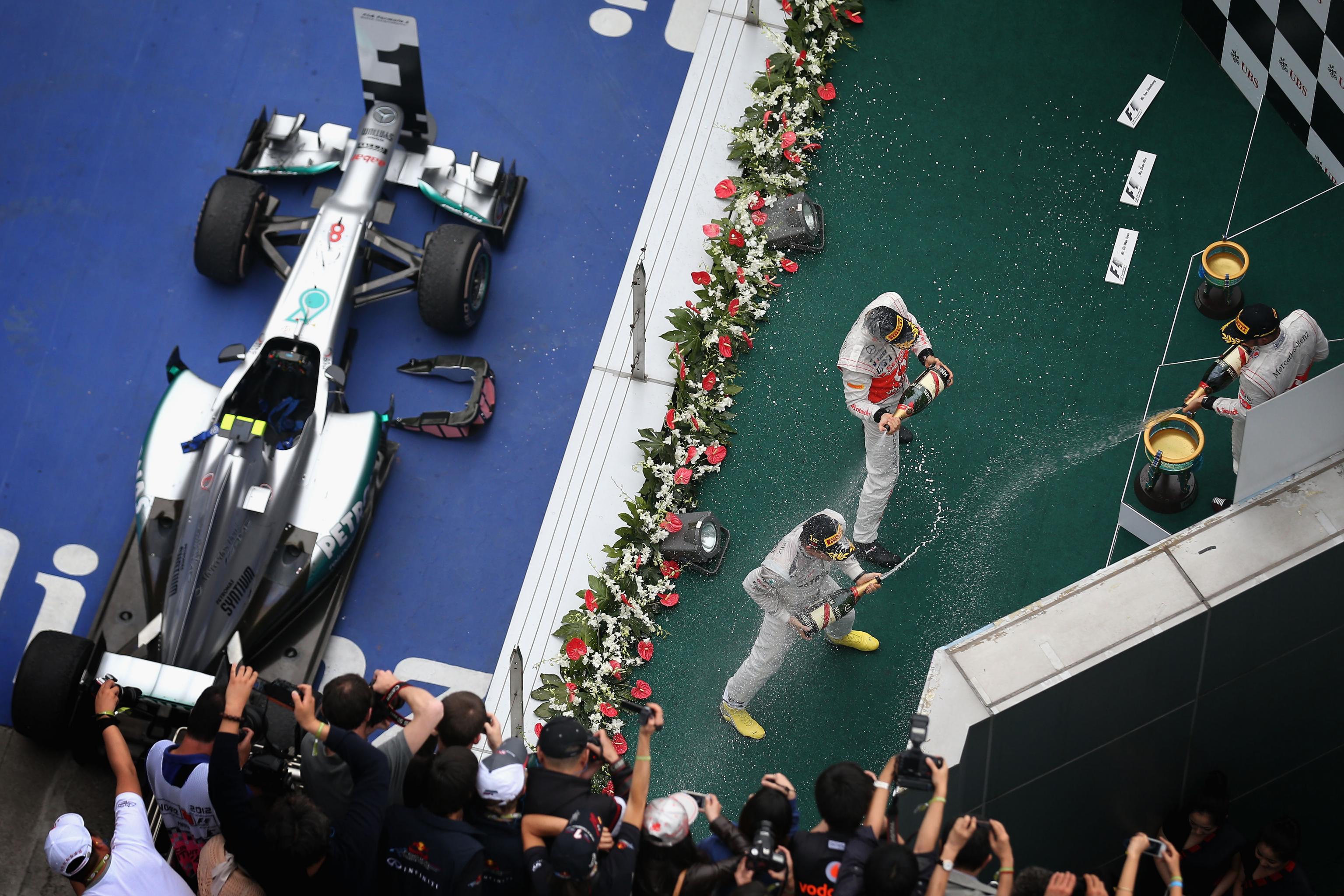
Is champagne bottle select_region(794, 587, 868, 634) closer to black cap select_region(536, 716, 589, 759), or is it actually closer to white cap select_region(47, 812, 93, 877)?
black cap select_region(536, 716, 589, 759)

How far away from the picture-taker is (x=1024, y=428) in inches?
329

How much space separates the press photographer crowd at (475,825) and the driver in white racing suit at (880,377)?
7.72 ft

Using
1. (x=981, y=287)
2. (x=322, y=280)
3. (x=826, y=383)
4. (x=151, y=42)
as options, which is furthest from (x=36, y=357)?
(x=981, y=287)

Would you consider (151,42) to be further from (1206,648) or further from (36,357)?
(1206,648)

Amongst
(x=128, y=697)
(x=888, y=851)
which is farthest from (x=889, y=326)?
(x=128, y=697)

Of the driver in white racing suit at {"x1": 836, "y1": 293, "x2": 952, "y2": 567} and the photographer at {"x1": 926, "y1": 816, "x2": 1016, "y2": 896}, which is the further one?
the driver in white racing suit at {"x1": 836, "y1": 293, "x2": 952, "y2": 567}

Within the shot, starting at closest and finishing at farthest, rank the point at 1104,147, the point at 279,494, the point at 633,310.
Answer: the point at 279,494 < the point at 633,310 < the point at 1104,147

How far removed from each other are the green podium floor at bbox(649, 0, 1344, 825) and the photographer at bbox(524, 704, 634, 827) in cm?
204

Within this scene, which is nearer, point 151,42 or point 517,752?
point 517,752

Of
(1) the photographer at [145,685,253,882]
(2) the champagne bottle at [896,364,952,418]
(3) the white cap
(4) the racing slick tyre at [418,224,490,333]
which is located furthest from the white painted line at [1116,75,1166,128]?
(3) the white cap

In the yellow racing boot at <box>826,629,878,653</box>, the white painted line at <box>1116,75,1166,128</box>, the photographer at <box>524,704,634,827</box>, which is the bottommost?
the photographer at <box>524,704,634,827</box>

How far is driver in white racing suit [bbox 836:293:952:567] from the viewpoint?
709cm

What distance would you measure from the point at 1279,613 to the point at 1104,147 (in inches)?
181

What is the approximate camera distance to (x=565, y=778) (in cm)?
516
